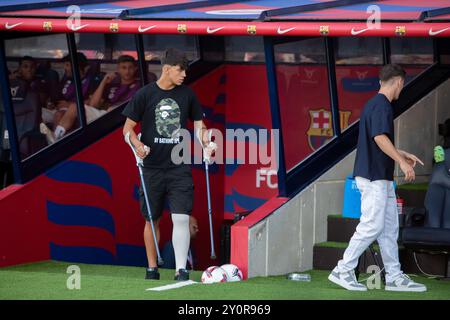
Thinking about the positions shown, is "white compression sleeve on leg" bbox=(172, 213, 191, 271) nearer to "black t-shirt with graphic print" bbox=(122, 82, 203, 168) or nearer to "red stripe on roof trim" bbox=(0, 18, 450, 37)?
"black t-shirt with graphic print" bbox=(122, 82, 203, 168)

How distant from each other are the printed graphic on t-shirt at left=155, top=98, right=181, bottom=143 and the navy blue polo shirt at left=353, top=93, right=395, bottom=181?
1488mm

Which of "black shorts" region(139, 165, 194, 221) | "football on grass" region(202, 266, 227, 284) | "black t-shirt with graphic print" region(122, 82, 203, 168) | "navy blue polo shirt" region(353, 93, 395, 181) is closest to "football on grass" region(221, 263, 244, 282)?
"football on grass" region(202, 266, 227, 284)

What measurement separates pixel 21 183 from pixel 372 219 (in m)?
3.75

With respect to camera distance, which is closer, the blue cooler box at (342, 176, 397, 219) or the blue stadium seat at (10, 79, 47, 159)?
the blue cooler box at (342, 176, 397, 219)

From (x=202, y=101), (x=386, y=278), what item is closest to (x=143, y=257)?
(x=202, y=101)

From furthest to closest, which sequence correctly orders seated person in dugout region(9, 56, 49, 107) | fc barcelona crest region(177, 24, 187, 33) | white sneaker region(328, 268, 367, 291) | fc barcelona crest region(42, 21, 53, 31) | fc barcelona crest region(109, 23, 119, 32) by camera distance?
seated person in dugout region(9, 56, 49, 107) → fc barcelona crest region(42, 21, 53, 31) → fc barcelona crest region(109, 23, 119, 32) → fc barcelona crest region(177, 24, 187, 33) → white sneaker region(328, 268, 367, 291)

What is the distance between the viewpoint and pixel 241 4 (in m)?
11.7

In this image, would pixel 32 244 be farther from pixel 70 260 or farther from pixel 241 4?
pixel 241 4

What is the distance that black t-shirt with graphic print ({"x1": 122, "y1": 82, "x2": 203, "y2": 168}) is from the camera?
33.9 ft

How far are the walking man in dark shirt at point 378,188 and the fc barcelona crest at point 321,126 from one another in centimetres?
248

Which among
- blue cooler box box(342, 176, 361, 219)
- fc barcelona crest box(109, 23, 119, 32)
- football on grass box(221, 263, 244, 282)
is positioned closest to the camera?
football on grass box(221, 263, 244, 282)

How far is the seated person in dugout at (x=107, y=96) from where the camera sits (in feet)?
41.3

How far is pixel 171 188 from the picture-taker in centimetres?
1041

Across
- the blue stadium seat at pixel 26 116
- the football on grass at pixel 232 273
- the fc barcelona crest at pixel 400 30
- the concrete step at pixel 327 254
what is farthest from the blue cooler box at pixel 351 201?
the blue stadium seat at pixel 26 116
